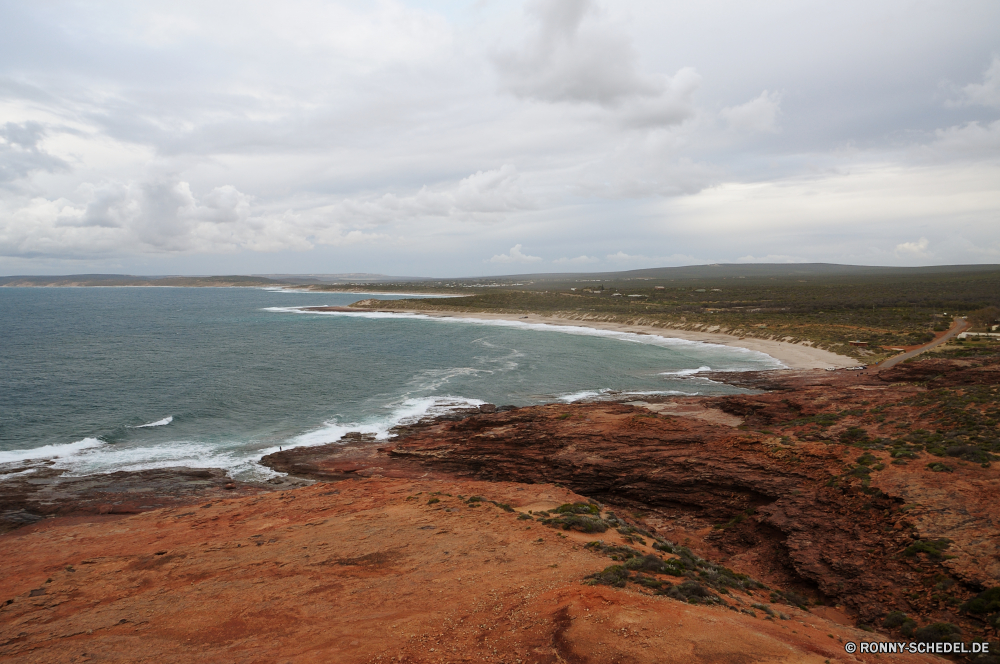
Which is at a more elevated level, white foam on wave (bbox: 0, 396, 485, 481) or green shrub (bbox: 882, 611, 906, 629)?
green shrub (bbox: 882, 611, 906, 629)

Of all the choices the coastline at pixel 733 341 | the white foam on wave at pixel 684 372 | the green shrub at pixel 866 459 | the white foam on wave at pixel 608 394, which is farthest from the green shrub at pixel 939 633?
the coastline at pixel 733 341

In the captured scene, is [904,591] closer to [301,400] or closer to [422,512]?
[422,512]

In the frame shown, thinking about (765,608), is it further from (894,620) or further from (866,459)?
(866,459)

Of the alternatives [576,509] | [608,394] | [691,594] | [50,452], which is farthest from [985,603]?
[50,452]

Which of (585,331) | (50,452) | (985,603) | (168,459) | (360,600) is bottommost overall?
(168,459)

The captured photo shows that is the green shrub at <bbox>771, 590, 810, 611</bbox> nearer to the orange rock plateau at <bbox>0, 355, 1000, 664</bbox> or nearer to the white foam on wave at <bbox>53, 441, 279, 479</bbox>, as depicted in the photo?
the orange rock plateau at <bbox>0, 355, 1000, 664</bbox>

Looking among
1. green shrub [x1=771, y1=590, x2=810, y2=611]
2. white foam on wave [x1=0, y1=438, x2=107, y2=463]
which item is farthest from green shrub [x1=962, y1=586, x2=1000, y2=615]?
white foam on wave [x1=0, y1=438, x2=107, y2=463]
